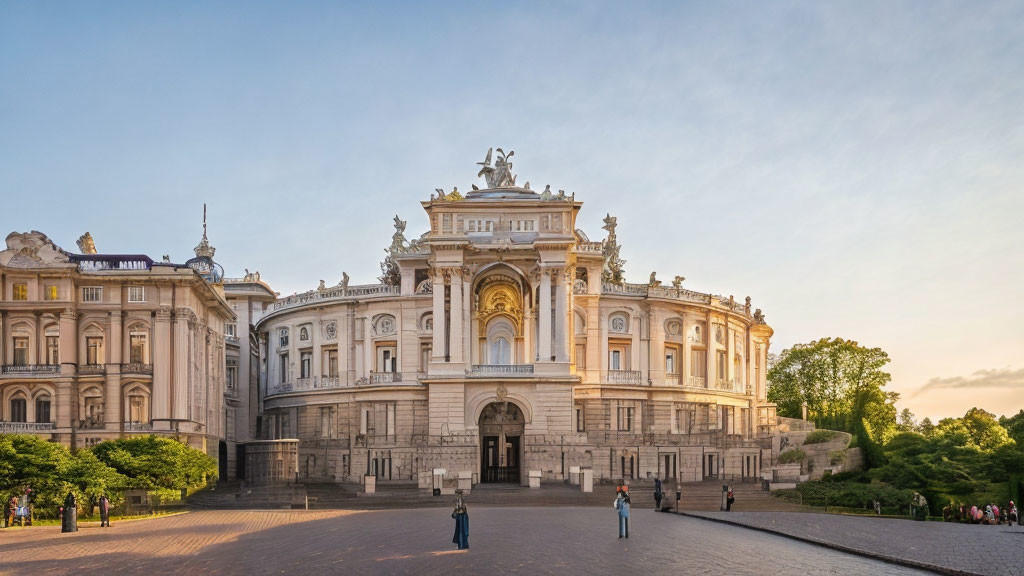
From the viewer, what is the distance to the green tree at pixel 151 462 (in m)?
49.8

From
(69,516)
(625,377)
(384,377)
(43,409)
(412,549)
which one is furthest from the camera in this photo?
(625,377)

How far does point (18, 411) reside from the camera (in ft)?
203

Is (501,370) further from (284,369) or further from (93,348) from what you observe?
(93,348)

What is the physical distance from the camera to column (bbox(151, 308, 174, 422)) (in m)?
61.8

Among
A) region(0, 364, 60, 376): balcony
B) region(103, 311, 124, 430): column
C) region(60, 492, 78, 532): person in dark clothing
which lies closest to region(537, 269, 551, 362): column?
region(103, 311, 124, 430): column

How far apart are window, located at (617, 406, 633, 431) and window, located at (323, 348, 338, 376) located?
74.6 feet

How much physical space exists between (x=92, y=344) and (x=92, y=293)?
3.17m

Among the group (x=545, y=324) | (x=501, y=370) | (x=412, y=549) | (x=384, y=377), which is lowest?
(x=412, y=549)

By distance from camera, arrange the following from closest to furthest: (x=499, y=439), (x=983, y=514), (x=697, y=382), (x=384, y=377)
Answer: (x=983, y=514) < (x=499, y=439) < (x=384, y=377) < (x=697, y=382)

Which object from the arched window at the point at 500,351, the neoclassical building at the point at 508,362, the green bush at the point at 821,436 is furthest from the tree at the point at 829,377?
the arched window at the point at 500,351

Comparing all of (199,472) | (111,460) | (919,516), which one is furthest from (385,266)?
(919,516)

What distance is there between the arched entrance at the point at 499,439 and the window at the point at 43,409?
1072 inches

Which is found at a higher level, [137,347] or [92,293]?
[92,293]

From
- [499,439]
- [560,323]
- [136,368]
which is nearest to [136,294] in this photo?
[136,368]
